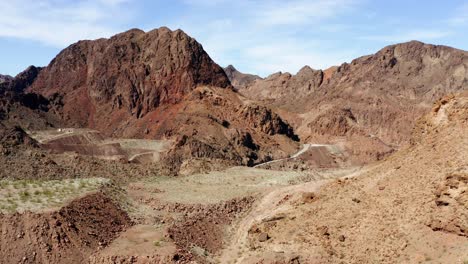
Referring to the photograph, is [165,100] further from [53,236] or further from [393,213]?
[393,213]

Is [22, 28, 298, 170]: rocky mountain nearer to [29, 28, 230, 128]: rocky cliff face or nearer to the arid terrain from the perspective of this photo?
[29, 28, 230, 128]: rocky cliff face

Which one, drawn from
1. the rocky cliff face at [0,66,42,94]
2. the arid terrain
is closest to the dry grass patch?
the arid terrain

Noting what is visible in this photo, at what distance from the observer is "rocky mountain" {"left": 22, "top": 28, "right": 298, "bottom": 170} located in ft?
264

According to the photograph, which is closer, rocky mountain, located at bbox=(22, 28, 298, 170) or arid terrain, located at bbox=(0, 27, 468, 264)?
arid terrain, located at bbox=(0, 27, 468, 264)

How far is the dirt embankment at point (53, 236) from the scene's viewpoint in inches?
1005

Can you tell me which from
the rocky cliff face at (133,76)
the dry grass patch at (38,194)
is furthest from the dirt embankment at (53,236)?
the rocky cliff face at (133,76)

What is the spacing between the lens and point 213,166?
60656 millimetres

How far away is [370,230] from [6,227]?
19516mm

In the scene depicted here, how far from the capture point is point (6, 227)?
2630cm

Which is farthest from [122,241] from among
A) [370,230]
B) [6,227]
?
[370,230]

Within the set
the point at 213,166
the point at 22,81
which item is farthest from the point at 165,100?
the point at 22,81

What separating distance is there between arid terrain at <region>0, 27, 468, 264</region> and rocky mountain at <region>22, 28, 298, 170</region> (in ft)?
1.12

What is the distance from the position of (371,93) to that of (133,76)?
61.6m

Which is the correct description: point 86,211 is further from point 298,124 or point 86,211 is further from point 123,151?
point 298,124
